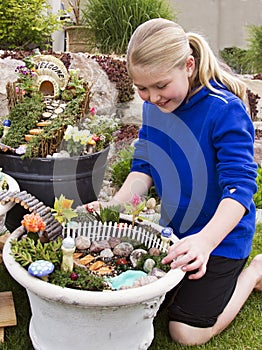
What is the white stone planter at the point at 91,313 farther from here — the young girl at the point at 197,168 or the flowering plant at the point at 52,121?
the flowering plant at the point at 52,121

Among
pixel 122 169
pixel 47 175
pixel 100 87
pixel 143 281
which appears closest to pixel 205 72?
pixel 143 281

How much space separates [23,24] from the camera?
17.4ft

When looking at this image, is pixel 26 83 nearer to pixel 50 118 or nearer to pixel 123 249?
pixel 50 118

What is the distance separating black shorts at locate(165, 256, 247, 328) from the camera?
1.95m

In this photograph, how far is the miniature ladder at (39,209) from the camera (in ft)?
5.50

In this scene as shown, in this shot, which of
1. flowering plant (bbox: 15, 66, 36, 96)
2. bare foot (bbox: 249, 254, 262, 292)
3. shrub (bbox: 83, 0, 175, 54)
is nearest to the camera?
bare foot (bbox: 249, 254, 262, 292)

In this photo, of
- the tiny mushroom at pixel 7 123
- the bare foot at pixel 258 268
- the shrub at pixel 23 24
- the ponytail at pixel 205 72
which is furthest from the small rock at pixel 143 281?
the shrub at pixel 23 24

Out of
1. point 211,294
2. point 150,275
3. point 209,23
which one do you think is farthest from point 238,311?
point 209,23

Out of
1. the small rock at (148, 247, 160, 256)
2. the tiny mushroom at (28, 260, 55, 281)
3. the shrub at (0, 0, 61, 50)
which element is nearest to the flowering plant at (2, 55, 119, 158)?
the small rock at (148, 247, 160, 256)

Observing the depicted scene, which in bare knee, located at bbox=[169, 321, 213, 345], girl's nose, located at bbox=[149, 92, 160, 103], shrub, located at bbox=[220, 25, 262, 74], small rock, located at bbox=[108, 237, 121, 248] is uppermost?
girl's nose, located at bbox=[149, 92, 160, 103]

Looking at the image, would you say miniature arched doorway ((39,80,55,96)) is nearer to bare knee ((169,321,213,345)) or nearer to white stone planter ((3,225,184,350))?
white stone planter ((3,225,184,350))

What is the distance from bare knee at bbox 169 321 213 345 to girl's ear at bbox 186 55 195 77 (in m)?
0.95

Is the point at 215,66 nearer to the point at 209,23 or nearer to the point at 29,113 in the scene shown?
the point at 29,113

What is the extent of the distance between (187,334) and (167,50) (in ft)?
3.48
